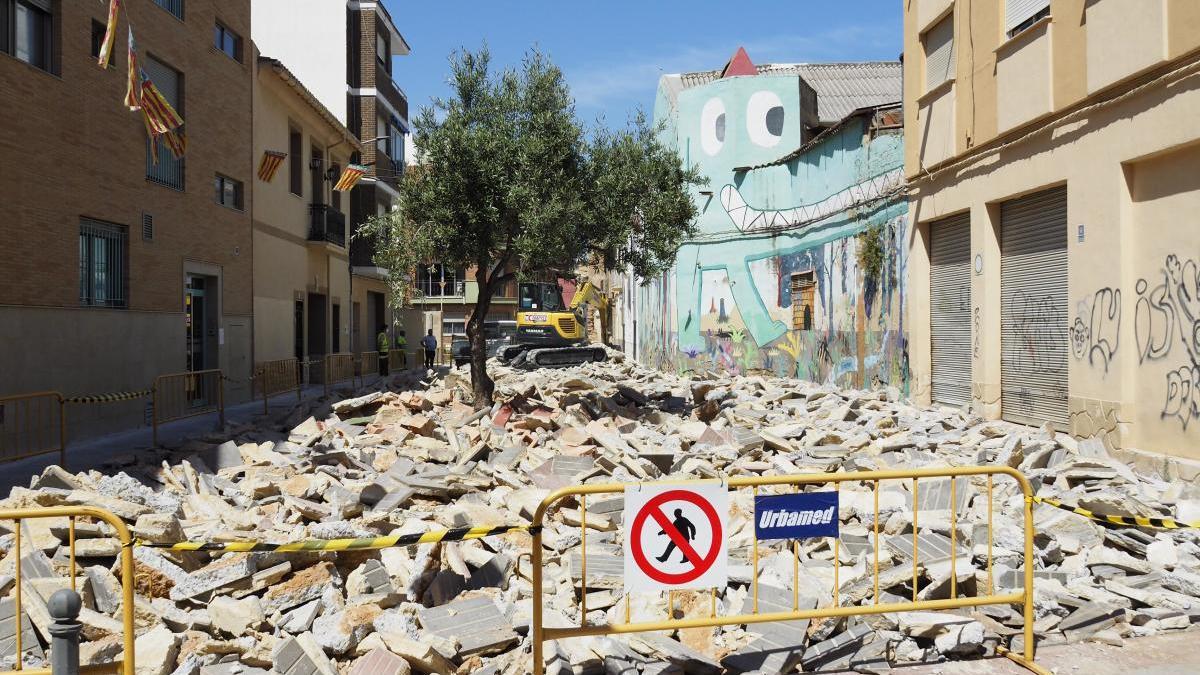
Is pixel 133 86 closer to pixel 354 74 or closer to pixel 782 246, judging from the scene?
pixel 782 246

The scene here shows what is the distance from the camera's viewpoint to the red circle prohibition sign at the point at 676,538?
194 inches

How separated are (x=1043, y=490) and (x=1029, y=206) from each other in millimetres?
5399

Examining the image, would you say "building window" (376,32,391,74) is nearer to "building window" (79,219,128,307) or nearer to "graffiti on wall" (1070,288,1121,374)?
"building window" (79,219,128,307)

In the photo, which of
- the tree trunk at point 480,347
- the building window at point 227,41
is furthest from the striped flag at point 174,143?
the tree trunk at point 480,347

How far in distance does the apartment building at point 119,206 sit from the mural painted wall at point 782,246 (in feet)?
33.4

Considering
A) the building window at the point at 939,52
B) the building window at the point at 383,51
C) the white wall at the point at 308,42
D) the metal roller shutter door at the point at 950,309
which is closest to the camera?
the metal roller shutter door at the point at 950,309

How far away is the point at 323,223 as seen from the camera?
1115 inches

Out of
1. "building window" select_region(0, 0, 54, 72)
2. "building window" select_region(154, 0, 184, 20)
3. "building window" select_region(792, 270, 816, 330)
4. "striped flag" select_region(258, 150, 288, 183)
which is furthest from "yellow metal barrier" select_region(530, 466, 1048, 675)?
"striped flag" select_region(258, 150, 288, 183)

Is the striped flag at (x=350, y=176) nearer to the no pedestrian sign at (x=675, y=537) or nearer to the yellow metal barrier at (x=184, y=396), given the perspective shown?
the yellow metal barrier at (x=184, y=396)

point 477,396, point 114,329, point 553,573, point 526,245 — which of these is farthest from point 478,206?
point 553,573

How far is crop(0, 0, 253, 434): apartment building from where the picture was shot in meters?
13.4

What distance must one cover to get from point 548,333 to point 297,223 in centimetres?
1060

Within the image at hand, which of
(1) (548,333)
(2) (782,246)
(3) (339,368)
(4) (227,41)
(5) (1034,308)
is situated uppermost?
(4) (227,41)

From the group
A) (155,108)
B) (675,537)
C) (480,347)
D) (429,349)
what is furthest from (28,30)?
(429,349)
